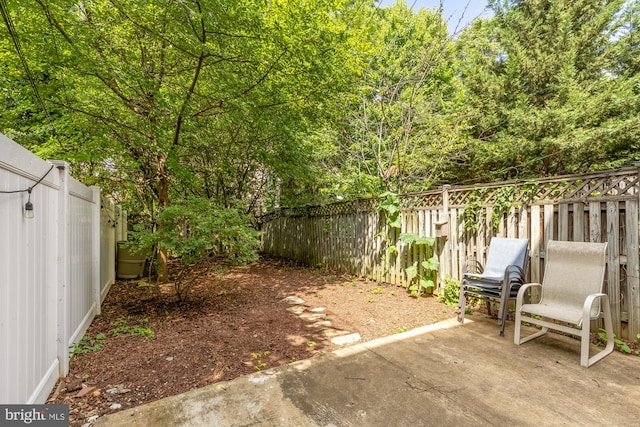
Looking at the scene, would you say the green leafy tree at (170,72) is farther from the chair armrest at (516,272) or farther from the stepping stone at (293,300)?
the chair armrest at (516,272)

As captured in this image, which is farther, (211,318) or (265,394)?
(211,318)

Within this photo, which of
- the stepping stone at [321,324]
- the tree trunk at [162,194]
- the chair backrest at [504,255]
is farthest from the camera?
the tree trunk at [162,194]

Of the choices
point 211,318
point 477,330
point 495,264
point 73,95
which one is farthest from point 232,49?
point 477,330

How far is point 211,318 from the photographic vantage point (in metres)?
3.82

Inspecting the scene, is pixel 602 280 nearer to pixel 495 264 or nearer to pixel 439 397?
pixel 495 264

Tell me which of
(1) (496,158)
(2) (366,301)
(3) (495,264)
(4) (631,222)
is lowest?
(2) (366,301)

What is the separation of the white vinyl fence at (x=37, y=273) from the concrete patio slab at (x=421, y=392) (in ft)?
1.94

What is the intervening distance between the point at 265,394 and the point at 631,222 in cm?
355

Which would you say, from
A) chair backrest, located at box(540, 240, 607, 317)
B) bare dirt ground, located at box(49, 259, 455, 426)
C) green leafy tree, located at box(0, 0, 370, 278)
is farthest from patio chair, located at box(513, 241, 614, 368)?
green leafy tree, located at box(0, 0, 370, 278)

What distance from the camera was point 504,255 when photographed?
361 centimetres

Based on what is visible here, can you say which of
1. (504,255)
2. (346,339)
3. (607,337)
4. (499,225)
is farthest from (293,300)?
(607,337)

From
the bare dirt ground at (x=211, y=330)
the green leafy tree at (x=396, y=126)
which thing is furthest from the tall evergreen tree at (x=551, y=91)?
the bare dirt ground at (x=211, y=330)

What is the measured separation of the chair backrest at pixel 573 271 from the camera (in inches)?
111

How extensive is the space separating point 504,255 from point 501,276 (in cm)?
26
